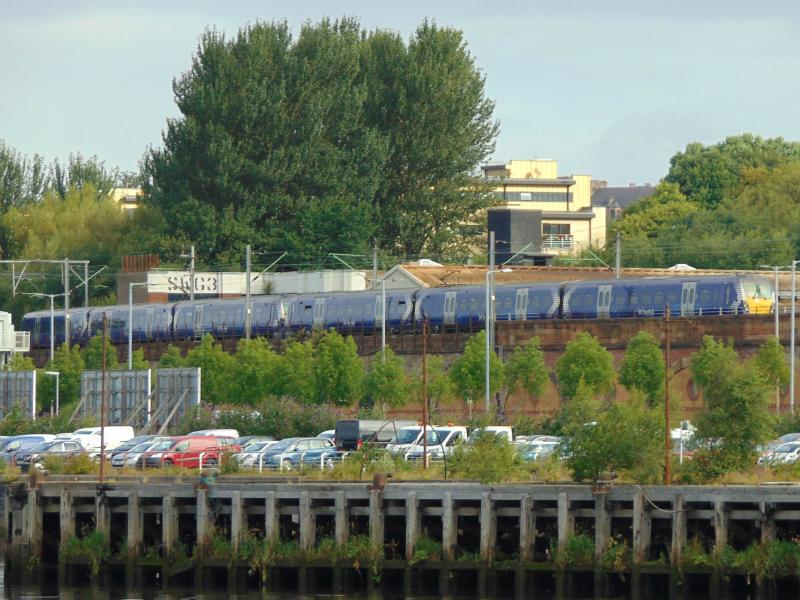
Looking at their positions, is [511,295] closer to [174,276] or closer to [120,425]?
[120,425]

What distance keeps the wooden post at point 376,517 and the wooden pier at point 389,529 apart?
0.08ft

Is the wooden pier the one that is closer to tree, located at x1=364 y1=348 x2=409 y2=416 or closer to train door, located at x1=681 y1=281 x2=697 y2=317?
tree, located at x1=364 y1=348 x2=409 y2=416

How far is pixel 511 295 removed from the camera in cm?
9562

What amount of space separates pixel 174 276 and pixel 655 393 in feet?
172

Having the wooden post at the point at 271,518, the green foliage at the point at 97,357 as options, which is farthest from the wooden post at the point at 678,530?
the green foliage at the point at 97,357

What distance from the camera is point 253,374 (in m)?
89.1

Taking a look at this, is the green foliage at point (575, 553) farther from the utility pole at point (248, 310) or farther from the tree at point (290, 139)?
the tree at point (290, 139)

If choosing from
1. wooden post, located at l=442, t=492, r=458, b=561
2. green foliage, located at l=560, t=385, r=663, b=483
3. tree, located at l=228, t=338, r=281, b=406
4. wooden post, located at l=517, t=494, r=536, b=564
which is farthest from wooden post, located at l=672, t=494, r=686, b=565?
tree, located at l=228, t=338, r=281, b=406

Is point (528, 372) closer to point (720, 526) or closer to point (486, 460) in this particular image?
point (486, 460)

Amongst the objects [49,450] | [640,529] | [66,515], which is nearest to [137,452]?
[49,450]

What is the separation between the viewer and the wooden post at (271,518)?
1887 inches

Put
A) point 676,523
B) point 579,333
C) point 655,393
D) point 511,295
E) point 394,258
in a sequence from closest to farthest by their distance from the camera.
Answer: point 676,523
point 655,393
point 579,333
point 511,295
point 394,258

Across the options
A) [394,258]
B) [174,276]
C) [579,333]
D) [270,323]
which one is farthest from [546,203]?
[579,333]

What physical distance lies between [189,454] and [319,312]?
128 ft
